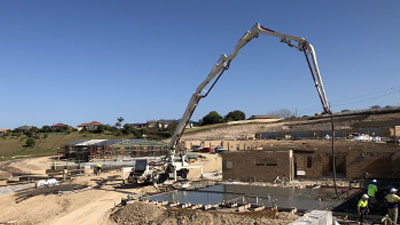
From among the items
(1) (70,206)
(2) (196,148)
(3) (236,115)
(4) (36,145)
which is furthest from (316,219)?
(3) (236,115)

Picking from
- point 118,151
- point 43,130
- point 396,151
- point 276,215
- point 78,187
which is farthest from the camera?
point 43,130

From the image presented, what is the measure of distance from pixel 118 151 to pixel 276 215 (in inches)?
1408

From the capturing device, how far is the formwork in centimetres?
4497

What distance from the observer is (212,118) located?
314ft

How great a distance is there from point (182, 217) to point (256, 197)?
4.29 meters

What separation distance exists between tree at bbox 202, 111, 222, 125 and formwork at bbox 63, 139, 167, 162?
46.1 m

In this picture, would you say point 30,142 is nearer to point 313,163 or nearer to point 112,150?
point 112,150

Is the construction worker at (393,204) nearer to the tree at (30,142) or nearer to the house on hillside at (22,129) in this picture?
the tree at (30,142)

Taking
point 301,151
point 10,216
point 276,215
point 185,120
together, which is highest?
point 185,120

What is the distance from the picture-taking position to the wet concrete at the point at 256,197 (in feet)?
50.8

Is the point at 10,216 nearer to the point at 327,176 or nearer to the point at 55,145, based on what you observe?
the point at 327,176

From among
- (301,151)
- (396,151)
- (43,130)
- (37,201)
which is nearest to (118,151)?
(37,201)

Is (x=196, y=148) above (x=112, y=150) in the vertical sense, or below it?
below

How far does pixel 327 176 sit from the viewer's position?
22.7 metres
